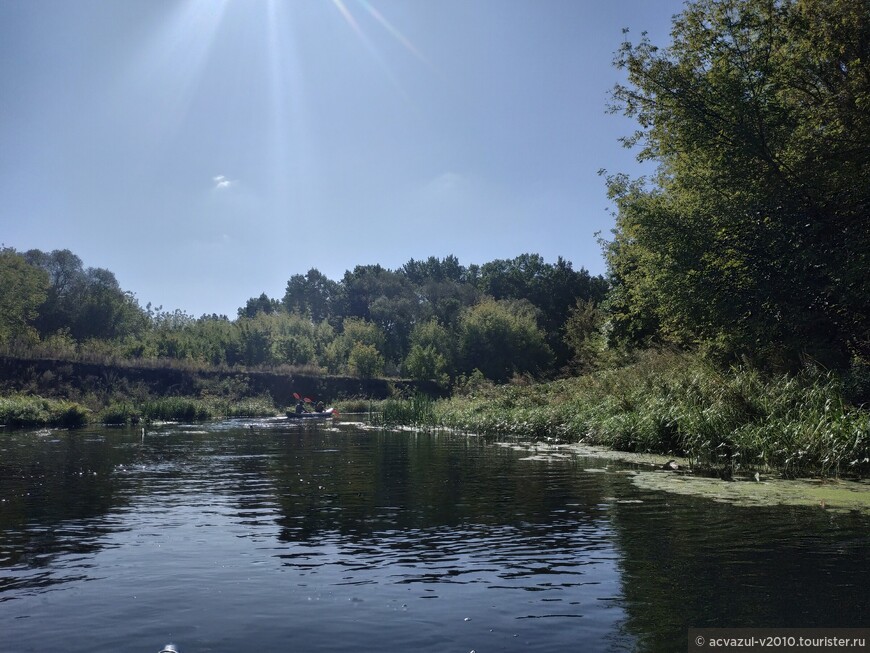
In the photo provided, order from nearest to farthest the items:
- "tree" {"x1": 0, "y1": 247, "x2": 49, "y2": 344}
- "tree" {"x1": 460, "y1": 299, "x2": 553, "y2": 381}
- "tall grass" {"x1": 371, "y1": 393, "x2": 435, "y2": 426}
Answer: "tall grass" {"x1": 371, "y1": 393, "x2": 435, "y2": 426} → "tree" {"x1": 460, "y1": 299, "x2": 553, "y2": 381} → "tree" {"x1": 0, "y1": 247, "x2": 49, "y2": 344}

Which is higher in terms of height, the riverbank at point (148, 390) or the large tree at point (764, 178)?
the large tree at point (764, 178)

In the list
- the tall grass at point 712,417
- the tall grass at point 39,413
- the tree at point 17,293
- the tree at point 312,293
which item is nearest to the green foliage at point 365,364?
the tree at point 17,293

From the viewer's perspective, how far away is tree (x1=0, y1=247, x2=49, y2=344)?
218 ft

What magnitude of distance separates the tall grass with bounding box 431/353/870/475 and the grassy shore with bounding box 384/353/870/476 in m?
0.02

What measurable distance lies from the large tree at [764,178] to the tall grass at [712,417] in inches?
84.1

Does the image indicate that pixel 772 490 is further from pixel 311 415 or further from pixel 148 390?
pixel 148 390

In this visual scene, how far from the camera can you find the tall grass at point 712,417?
40.6 feet

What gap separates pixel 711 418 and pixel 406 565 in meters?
10.3

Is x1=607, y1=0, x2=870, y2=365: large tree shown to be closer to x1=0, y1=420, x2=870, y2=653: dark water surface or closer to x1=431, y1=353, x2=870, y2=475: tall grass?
x1=431, y1=353, x2=870, y2=475: tall grass

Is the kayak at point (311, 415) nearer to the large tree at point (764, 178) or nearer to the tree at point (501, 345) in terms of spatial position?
the tree at point (501, 345)

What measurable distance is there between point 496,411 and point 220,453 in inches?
495

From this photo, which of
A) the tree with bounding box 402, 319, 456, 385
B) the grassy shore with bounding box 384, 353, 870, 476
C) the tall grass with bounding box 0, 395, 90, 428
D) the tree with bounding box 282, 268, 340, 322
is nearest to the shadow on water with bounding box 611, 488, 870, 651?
the grassy shore with bounding box 384, 353, 870, 476

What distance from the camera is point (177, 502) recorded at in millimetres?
10773

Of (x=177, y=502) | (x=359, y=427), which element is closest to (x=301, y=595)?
Answer: (x=177, y=502)
